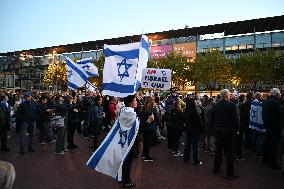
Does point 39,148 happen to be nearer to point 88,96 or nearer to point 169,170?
point 88,96

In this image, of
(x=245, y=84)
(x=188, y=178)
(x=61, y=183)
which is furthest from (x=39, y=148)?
(x=245, y=84)

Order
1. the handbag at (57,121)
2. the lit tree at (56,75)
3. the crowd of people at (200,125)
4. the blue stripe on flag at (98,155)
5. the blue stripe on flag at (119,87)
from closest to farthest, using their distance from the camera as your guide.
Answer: the blue stripe on flag at (98,155), the blue stripe on flag at (119,87), the crowd of people at (200,125), the handbag at (57,121), the lit tree at (56,75)

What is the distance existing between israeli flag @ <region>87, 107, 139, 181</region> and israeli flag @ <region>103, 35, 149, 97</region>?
0.52 meters

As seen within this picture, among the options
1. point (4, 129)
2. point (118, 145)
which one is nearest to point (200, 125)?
point (118, 145)

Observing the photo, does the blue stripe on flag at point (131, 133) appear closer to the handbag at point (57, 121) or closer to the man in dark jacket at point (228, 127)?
the man in dark jacket at point (228, 127)

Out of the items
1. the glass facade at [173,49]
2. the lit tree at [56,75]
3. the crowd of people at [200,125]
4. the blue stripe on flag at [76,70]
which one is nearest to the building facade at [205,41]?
the glass facade at [173,49]

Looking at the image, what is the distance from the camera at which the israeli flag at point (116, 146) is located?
7.01 meters

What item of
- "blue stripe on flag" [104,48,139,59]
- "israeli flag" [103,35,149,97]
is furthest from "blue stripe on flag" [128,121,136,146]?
"blue stripe on flag" [104,48,139,59]

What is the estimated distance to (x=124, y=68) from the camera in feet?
25.3

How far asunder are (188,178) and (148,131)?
7.51 ft

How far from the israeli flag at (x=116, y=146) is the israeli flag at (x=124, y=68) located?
0.52m

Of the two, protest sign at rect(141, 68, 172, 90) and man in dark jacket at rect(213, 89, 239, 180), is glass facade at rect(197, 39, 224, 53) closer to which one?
protest sign at rect(141, 68, 172, 90)

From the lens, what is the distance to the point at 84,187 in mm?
7879

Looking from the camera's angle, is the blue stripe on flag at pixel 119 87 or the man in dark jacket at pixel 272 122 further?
the man in dark jacket at pixel 272 122
